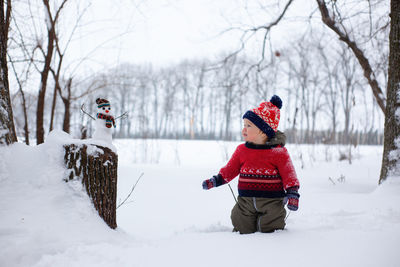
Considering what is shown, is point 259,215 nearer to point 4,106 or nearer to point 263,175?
point 263,175

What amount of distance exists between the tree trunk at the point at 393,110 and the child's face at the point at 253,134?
2063mm

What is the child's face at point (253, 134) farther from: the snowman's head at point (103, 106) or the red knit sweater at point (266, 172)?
the snowman's head at point (103, 106)

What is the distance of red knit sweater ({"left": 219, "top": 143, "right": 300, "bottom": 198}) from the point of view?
1854 millimetres

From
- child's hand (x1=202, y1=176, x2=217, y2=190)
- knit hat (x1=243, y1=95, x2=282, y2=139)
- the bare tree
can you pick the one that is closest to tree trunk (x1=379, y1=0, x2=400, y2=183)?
Result: knit hat (x1=243, y1=95, x2=282, y2=139)

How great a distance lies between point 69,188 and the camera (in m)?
1.71

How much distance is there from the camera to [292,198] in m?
1.74

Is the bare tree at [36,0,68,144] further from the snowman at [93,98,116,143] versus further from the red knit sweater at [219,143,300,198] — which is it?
Result: the red knit sweater at [219,143,300,198]

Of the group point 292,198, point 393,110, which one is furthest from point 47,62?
point 393,110

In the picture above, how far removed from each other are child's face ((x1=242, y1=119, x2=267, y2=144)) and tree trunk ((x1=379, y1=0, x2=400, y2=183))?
2.06 meters

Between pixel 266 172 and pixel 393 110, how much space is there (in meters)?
2.24

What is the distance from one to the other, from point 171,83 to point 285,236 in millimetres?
27329

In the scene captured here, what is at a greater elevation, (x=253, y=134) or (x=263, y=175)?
(x=253, y=134)

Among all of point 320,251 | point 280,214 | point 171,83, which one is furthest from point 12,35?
point 171,83

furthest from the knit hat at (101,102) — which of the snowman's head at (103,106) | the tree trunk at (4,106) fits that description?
the tree trunk at (4,106)
